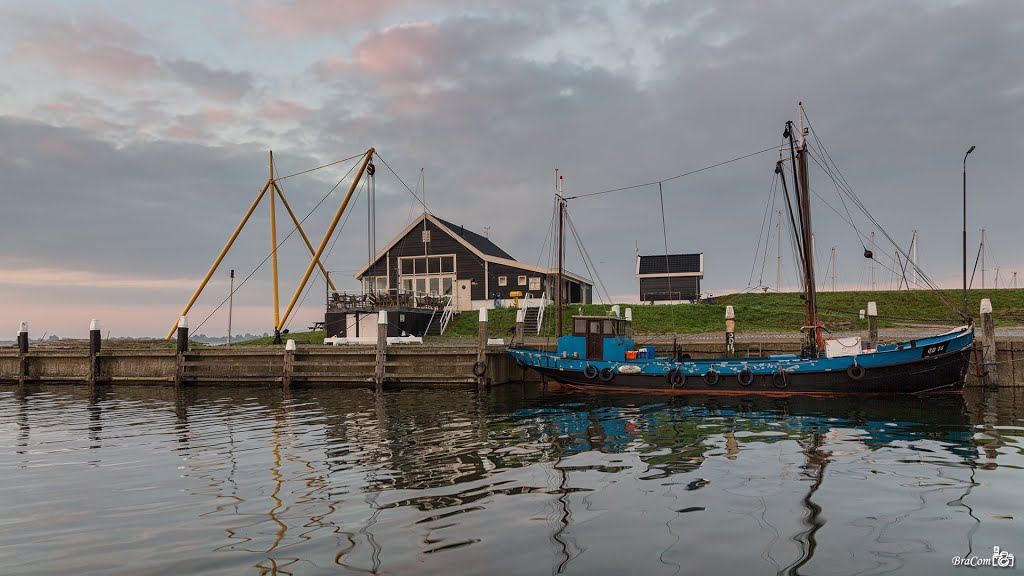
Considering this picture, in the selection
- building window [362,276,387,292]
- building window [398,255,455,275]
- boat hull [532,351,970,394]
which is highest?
building window [398,255,455,275]

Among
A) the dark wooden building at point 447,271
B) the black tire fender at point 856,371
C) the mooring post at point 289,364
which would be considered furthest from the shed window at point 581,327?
the dark wooden building at point 447,271

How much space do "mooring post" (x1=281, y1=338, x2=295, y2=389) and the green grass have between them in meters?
13.8

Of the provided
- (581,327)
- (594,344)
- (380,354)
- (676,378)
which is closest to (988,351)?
(676,378)

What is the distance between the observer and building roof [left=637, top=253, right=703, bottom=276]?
190 ft

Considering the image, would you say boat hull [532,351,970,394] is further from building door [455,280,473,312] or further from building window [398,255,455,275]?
building window [398,255,455,275]

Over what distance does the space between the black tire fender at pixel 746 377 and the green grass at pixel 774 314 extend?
1591 cm

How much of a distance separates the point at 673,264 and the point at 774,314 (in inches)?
602

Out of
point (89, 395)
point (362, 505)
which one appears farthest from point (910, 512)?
point (89, 395)

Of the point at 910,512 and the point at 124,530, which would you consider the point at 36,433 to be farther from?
the point at 910,512

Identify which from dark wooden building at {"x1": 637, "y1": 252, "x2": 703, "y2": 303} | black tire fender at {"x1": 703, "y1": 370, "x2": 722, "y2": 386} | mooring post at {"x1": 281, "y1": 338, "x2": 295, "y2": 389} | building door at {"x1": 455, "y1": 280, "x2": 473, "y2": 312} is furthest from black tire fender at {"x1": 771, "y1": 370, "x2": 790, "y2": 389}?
dark wooden building at {"x1": 637, "y1": 252, "x2": 703, "y2": 303}

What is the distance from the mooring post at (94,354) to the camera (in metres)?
30.1

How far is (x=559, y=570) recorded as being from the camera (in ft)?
19.5

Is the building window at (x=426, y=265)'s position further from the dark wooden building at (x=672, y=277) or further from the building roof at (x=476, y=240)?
the dark wooden building at (x=672, y=277)

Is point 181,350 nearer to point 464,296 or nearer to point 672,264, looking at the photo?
point 464,296
